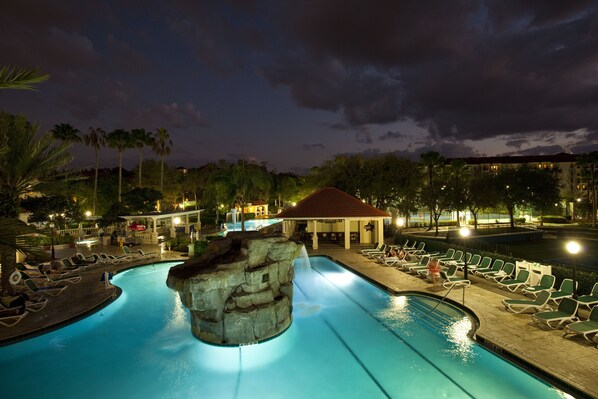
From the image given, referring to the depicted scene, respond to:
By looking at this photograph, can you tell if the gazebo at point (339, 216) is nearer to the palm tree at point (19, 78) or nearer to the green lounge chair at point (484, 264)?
the green lounge chair at point (484, 264)

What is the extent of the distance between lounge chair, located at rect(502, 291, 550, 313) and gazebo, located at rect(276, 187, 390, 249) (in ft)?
43.6

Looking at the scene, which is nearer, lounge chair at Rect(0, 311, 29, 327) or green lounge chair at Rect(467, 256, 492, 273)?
lounge chair at Rect(0, 311, 29, 327)

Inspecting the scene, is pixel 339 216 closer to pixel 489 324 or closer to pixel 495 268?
pixel 495 268

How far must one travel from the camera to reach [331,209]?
997 inches

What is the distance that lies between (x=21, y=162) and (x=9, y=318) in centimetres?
516

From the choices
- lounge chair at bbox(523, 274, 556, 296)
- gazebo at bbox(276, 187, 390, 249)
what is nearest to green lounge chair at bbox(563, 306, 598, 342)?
lounge chair at bbox(523, 274, 556, 296)

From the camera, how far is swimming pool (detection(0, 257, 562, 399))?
25.8 ft

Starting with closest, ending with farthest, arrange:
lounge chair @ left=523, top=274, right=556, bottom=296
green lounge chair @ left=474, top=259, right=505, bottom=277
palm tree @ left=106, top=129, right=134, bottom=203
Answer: lounge chair @ left=523, top=274, right=556, bottom=296 < green lounge chair @ left=474, top=259, right=505, bottom=277 < palm tree @ left=106, top=129, right=134, bottom=203

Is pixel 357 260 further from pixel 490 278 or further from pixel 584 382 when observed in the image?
pixel 584 382

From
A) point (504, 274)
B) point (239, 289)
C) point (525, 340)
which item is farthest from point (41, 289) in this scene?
point (504, 274)

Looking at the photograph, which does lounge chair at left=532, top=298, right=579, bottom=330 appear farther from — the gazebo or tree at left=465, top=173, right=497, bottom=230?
tree at left=465, top=173, right=497, bottom=230

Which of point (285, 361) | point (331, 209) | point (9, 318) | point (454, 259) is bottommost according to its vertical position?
point (285, 361)

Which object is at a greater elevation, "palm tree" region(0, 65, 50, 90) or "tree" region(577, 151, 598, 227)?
"tree" region(577, 151, 598, 227)

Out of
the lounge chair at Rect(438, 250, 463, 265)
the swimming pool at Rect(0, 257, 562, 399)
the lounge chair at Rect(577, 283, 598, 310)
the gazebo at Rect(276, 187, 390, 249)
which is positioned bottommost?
the swimming pool at Rect(0, 257, 562, 399)
